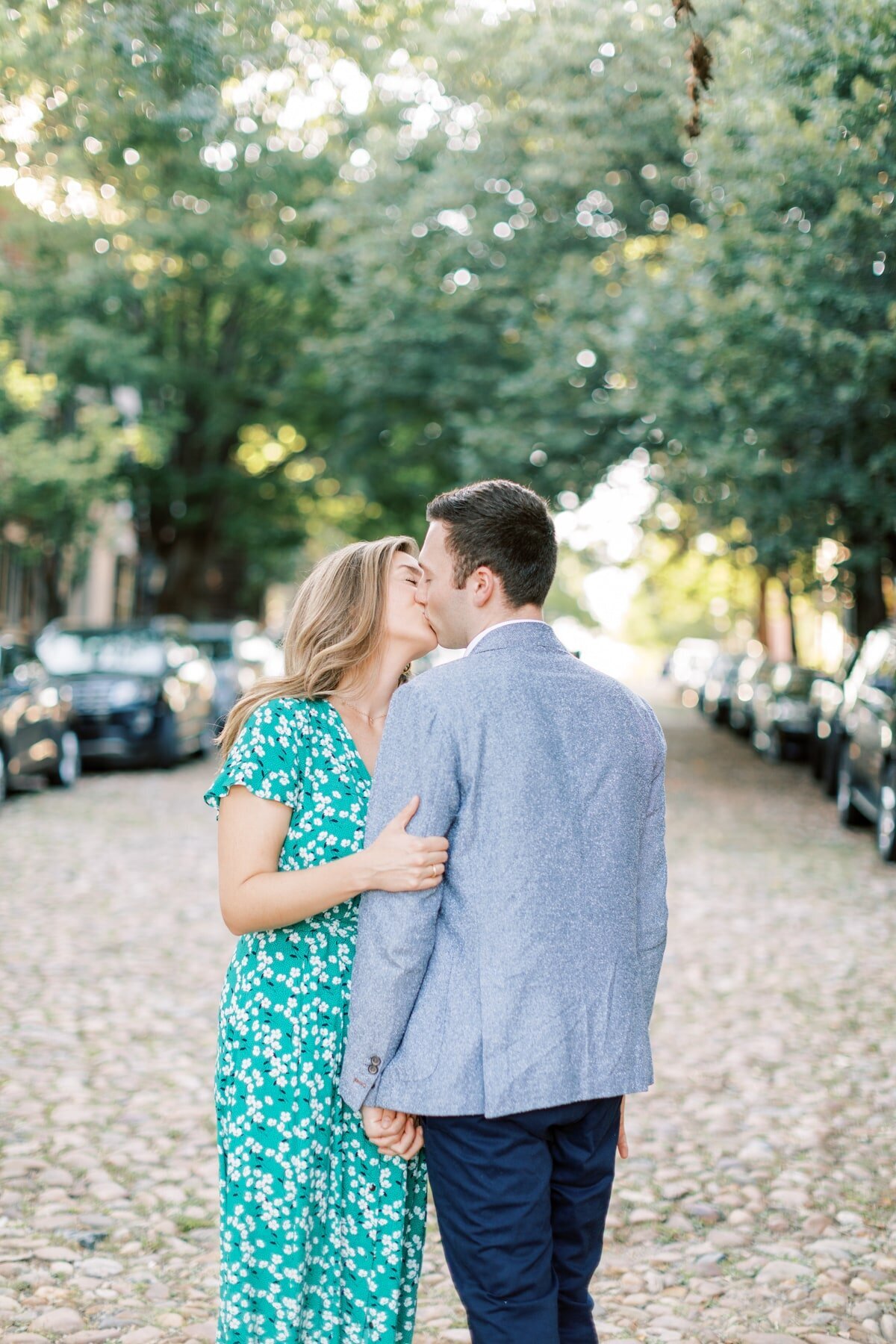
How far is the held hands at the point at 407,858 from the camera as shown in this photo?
7.57ft

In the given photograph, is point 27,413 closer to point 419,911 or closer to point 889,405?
point 889,405

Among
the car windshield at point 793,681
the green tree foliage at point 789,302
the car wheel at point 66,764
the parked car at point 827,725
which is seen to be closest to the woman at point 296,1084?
the green tree foliage at point 789,302

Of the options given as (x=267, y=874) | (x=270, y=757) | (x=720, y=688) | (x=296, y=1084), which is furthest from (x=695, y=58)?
(x=720, y=688)

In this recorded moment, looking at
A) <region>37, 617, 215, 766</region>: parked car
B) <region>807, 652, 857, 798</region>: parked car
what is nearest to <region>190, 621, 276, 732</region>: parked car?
<region>37, 617, 215, 766</region>: parked car

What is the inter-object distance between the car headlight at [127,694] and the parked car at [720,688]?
690 inches

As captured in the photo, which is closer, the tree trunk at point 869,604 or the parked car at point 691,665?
the tree trunk at point 869,604

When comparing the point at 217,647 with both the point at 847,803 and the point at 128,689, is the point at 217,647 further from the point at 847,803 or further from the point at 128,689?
the point at 847,803

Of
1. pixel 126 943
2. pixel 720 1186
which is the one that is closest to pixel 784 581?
pixel 126 943

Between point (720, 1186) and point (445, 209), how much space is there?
16.9 meters

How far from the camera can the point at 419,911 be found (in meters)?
2.33

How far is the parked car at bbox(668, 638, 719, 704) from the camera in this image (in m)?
43.5

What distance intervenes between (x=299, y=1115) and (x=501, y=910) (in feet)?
2.26

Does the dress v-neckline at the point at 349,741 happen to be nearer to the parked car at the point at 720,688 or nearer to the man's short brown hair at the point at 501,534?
the man's short brown hair at the point at 501,534

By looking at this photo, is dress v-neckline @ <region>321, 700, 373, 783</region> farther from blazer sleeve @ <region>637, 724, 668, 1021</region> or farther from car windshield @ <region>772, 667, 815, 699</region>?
car windshield @ <region>772, 667, 815, 699</region>
